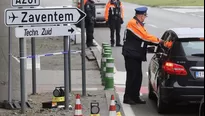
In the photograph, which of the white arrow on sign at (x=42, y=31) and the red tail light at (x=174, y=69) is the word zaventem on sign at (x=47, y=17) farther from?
the red tail light at (x=174, y=69)

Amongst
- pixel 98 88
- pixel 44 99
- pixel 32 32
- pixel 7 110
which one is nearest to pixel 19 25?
pixel 32 32

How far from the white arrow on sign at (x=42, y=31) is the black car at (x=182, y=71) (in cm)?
170

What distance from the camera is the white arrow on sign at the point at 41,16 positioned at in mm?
8781

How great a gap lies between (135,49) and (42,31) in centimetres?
210

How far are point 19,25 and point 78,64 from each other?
24.4 ft

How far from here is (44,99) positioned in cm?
1077

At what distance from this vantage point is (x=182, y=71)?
8875 millimetres

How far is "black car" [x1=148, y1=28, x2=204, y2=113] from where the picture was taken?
28.9ft

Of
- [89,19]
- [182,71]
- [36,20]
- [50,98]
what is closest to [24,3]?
[36,20]

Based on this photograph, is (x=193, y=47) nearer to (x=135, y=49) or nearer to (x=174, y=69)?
(x=174, y=69)

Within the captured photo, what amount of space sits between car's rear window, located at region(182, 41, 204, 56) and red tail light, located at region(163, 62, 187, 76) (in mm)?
290

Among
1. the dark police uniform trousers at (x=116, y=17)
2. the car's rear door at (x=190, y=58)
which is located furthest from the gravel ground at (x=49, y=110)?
the dark police uniform trousers at (x=116, y=17)

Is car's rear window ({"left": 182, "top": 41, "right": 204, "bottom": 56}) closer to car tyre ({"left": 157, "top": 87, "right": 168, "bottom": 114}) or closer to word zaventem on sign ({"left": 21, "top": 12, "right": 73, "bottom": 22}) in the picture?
car tyre ({"left": 157, "top": 87, "right": 168, "bottom": 114})

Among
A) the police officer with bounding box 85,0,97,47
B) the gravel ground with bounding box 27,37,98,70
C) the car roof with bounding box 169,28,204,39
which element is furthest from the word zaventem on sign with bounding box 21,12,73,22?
the police officer with bounding box 85,0,97,47
